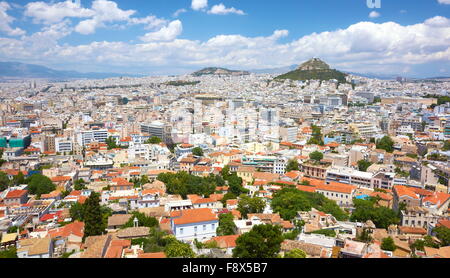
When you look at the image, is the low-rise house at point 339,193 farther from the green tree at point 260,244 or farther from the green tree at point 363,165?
the green tree at point 260,244

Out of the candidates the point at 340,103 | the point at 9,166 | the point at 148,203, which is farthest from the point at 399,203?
the point at 340,103

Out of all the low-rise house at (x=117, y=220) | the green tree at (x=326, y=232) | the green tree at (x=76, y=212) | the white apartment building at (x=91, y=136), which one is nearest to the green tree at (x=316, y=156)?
the green tree at (x=326, y=232)

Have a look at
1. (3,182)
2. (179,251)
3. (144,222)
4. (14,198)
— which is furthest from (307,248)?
(3,182)

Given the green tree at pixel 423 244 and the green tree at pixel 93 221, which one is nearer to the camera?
the green tree at pixel 423 244

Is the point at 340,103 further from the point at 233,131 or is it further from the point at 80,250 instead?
the point at 80,250

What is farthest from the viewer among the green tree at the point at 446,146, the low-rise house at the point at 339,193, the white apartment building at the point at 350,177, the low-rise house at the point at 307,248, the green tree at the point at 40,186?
the green tree at the point at 446,146

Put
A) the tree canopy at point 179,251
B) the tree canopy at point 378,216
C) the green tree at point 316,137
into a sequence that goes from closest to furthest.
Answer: the tree canopy at point 179,251
the tree canopy at point 378,216
the green tree at point 316,137

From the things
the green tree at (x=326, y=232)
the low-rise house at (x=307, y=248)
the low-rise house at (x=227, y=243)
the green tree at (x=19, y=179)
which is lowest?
the green tree at (x=19, y=179)
